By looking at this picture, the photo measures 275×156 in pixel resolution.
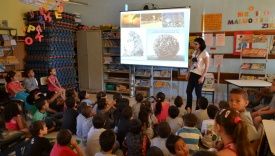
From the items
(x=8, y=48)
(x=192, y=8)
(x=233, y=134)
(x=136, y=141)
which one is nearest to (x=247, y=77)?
(x=192, y=8)

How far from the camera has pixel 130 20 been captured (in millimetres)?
5258

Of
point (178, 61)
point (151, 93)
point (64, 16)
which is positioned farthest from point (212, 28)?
point (64, 16)

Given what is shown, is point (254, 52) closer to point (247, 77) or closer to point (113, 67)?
point (247, 77)

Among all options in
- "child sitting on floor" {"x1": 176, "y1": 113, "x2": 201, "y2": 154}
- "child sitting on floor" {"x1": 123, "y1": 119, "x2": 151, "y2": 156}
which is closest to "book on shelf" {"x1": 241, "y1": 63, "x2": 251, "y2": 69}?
"child sitting on floor" {"x1": 176, "y1": 113, "x2": 201, "y2": 154}

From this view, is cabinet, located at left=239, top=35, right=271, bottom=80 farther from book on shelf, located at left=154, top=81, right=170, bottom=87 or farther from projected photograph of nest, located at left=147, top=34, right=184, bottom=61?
book on shelf, located at left=154, top=81, right=170, bottom=87

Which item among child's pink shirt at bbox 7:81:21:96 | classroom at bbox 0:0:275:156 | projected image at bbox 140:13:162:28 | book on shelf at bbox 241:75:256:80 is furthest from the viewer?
projected image at bbox 140:13:162:28

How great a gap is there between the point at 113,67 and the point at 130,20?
146cm

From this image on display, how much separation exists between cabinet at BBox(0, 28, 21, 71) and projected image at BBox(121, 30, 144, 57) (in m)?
2.62

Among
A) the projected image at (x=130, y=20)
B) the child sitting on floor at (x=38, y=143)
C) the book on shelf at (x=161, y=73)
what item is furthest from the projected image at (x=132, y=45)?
the child sitting on floor at (x=38, y=143)

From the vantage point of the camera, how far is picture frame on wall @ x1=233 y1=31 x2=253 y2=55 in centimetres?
461

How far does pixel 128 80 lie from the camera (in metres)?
5.74

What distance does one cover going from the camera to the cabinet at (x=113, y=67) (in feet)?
18.6

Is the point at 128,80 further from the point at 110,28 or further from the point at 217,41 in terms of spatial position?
the point at 217,41

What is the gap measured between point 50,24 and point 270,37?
16.8ft
